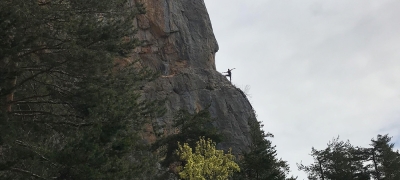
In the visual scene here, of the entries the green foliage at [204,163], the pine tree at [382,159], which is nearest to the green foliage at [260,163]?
the green foliage at [204,163]

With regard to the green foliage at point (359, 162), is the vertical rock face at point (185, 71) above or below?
above

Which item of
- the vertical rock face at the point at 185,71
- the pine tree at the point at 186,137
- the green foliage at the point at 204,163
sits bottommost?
the green foliage at the point at 204,163

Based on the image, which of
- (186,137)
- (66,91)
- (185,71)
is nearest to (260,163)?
(186,137)

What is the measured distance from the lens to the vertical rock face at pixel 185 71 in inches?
1272

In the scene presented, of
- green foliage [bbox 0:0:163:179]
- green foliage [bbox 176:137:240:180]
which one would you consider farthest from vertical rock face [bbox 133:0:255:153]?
green foliage [bbox 0:0:163:179]

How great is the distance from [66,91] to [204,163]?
727 centimetres

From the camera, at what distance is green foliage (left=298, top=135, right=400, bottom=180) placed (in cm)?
2956

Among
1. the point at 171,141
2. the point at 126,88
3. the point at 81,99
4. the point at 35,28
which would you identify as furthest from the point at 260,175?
the point at 35,28

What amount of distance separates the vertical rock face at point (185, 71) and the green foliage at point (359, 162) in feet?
21.3

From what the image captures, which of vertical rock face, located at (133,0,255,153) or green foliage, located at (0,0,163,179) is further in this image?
vertical rock face, located at (133,0,255,153)

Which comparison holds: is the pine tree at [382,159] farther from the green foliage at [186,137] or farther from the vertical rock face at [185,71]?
the green foliage at [186,137]

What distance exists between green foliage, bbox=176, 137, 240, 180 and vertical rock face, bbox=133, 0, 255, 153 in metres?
A: 13.9

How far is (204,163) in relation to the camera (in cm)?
1628

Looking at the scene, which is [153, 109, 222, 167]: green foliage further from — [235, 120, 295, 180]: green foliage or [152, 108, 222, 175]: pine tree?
[235, 120, 295, 180]: green foliage
